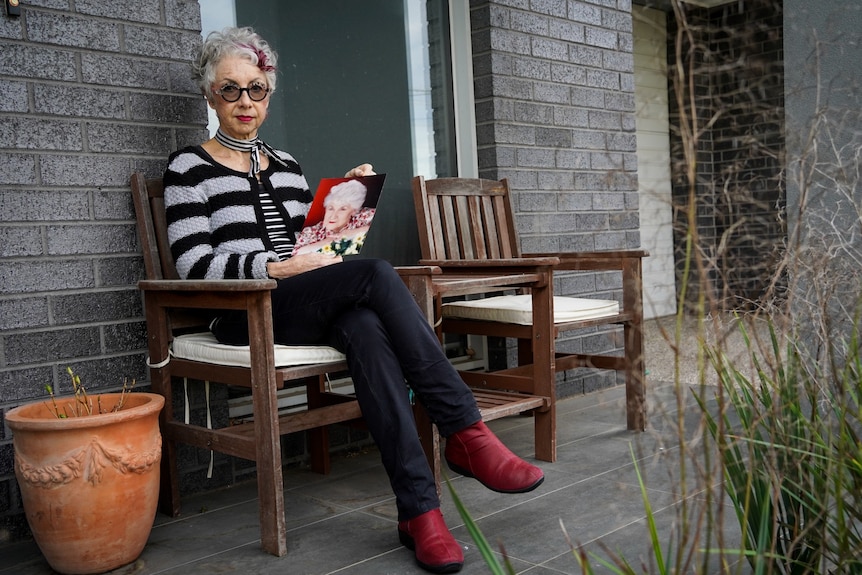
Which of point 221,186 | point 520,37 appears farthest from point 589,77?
point 221,186

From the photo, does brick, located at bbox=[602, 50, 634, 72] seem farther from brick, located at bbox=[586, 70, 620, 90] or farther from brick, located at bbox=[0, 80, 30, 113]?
brick, located at bbox=[0, 80, 30, 113]

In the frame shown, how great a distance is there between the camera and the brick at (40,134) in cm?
218

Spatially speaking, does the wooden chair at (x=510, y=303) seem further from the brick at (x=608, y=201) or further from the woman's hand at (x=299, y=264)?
the brick at (x=608, y=201)

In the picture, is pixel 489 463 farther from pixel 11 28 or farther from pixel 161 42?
pixel 11 28

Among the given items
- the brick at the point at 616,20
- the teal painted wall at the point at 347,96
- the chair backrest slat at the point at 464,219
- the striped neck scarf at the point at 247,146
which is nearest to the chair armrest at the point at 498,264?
the chair backrest slat at the point at 464,219

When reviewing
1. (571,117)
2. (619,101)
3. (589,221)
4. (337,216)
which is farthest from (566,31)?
(337,216)

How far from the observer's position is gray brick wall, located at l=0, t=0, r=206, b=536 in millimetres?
2189

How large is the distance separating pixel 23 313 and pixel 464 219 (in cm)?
162

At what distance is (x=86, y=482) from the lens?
1867 mm

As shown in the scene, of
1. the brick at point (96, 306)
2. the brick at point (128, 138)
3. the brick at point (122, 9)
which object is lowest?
the brick at point (96, 306)

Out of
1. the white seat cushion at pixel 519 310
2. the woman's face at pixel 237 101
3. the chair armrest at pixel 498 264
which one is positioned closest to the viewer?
the woman's face at pixel 237 101

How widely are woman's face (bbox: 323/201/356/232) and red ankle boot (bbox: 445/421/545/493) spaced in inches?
24.5

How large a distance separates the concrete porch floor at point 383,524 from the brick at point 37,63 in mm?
1232

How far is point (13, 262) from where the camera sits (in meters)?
2.19
